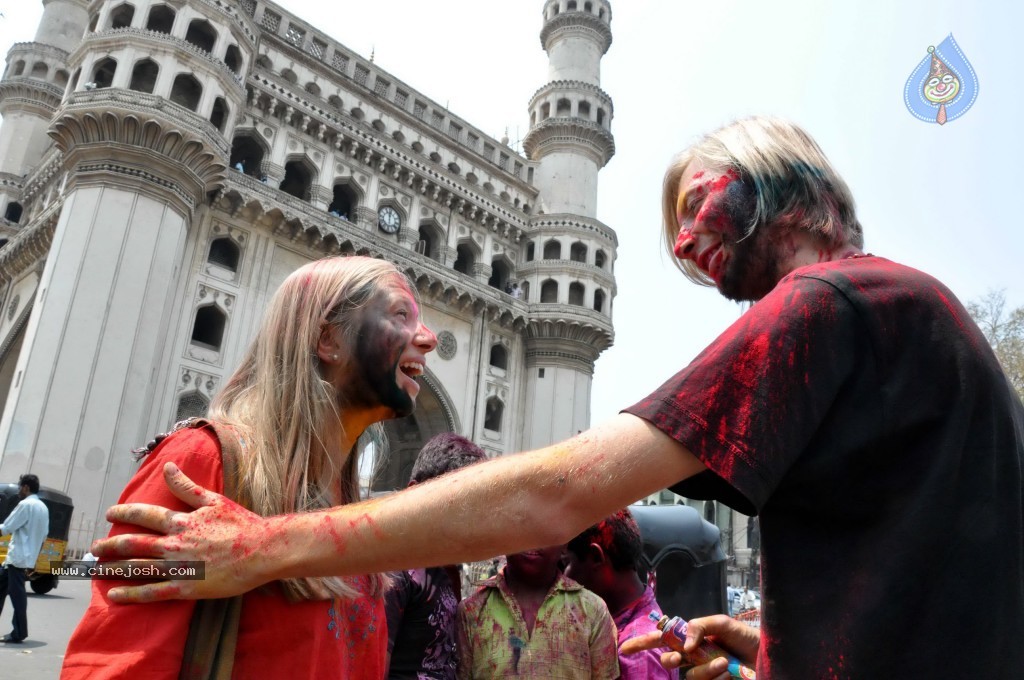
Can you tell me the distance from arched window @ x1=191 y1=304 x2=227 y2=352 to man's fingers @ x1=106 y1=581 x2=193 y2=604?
18.6 metres

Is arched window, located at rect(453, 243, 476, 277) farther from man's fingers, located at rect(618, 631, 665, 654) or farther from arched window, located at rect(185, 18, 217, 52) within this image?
man's fingers, located at rect(618, 631, 665, 654)

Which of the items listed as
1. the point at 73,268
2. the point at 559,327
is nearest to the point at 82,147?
the point at 73,268

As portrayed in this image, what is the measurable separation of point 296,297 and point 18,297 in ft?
79.5

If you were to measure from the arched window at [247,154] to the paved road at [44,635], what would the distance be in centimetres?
1319

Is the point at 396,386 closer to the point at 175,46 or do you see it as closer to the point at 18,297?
the point at 175,46

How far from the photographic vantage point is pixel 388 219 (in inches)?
928

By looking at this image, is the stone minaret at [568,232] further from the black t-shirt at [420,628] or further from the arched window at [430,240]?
the black t-shirt at [420,628]

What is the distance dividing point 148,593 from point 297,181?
22997 mm

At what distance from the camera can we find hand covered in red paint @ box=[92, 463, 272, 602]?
119 centimetres

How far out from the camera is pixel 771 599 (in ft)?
3.86

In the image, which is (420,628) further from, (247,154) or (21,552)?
(247,154)

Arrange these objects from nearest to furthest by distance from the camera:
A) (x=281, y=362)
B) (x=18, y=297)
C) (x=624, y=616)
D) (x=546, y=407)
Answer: (x=281, y=362)
(x=624, y=616)
(x=18, y=297)
(x=546, y=407)

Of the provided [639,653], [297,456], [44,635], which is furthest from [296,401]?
[44,635]

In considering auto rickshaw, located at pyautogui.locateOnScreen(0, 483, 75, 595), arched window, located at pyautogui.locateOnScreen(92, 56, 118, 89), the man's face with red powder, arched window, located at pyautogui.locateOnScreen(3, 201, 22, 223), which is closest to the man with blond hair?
the man's face with red powder
